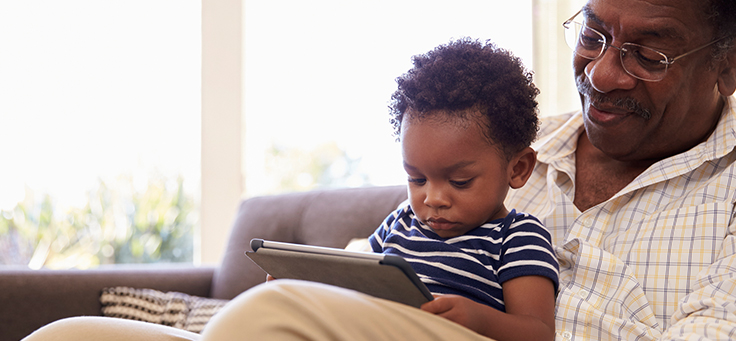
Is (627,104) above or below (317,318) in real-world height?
above

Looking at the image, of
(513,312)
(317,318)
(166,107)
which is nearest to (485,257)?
(513,312)

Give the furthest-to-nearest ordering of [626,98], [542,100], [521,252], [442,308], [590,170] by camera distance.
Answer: [542,100] < [590,170] < [626,98] < [521,252] < [442,308]

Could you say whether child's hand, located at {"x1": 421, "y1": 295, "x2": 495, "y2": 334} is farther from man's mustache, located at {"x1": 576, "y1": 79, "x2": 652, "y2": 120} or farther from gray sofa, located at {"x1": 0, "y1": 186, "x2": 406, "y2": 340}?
gray sofa, located at {"x1": 0, "y1": 186, "x2": 406, "y2": 340}

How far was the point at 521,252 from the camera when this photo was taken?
95 cm

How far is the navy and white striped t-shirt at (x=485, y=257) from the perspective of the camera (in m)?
0.95

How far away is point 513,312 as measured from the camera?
92 centimetres

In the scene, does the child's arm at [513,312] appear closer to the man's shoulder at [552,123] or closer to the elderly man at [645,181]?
the elderly man at [645,181]

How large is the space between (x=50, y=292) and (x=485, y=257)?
1407 mm

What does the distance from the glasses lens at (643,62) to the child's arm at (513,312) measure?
576 millimetres

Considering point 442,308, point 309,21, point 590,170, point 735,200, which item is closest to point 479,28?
point 309,21

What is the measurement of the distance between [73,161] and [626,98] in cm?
259

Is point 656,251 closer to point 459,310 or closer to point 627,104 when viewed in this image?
point 627,104

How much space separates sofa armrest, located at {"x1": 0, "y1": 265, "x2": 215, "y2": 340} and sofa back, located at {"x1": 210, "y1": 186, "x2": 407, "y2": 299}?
0.26 m

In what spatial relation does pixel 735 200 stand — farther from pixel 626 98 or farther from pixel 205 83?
pixel 205 83
